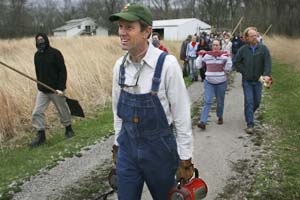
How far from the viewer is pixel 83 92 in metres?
11.2

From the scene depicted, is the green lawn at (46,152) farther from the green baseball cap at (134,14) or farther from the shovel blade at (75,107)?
the green baseball cap at (134,14)

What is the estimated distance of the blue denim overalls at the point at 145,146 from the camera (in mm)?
2834

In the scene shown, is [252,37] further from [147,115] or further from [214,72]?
[147,115]

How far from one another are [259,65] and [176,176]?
536 cm

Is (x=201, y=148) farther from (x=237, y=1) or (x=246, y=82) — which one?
(x=237, y=1)

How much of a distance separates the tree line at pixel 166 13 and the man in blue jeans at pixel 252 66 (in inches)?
527

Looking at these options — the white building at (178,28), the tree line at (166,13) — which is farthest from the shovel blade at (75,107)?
the white building at (178,28)

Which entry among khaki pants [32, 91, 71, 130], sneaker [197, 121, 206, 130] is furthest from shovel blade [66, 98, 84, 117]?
sneaker [197, 121, 206, 130]

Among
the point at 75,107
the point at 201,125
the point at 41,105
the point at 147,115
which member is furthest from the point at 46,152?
Answer: the point at 147,115

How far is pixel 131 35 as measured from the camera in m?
2.82


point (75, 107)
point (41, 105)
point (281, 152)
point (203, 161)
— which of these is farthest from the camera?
point (75, 107)

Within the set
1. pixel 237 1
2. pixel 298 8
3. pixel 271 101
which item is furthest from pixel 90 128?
pixel 237 1

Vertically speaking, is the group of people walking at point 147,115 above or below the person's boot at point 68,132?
above

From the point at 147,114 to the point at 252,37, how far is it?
534cm
